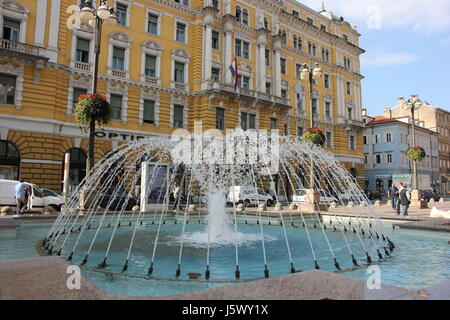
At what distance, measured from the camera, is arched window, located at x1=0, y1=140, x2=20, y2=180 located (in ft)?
69.4

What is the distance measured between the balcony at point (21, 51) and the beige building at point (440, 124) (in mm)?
65702

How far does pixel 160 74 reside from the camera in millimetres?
29109

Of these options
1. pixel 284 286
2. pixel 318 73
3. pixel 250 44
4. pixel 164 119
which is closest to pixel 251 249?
pixel 284 286

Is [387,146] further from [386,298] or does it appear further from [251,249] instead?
[386,298]

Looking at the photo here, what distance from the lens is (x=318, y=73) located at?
1847 centimetres

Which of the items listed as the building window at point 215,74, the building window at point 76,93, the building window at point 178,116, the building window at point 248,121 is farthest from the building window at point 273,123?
the building window at point 76,93

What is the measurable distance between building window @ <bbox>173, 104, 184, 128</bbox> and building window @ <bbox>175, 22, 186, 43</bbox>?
262 inches

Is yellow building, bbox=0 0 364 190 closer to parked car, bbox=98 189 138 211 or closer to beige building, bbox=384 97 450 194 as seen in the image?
parked car, bbox=98 189 138 211

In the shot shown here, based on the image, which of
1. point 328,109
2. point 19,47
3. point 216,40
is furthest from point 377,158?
point 19,47

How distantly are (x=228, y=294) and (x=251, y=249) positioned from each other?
4907 millimetres

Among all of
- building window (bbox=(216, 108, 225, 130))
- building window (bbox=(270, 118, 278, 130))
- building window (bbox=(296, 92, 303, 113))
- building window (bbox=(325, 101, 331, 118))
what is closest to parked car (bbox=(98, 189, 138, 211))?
building window (bbox=(216, 108, 225, 130))

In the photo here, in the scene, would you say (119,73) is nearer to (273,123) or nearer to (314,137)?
(273,123)

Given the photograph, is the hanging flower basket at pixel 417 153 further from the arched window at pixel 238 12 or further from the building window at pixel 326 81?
the arched window at pixel 238 12

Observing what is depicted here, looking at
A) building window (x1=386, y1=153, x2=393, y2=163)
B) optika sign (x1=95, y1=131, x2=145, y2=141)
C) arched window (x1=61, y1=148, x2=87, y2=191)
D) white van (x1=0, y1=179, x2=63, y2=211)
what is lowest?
white van (x1=0, y1=179, x2=63, y2=211)
